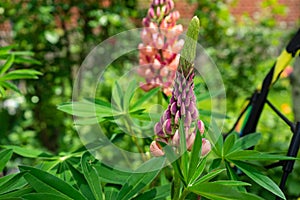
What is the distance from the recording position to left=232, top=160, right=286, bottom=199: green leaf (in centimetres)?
70

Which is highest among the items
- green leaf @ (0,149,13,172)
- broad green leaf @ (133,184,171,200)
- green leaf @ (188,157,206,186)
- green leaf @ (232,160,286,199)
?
green leaf @ (0,149,13,172)

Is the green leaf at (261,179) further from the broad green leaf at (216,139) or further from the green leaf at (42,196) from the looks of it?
the green leaf at (42,196)

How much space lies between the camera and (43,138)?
2.75 m

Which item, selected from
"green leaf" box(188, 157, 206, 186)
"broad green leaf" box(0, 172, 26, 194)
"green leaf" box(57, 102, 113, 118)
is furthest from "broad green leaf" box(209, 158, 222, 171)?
"broad green leaf" box(0, 172, 26, 194)

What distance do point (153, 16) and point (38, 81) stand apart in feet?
4.62

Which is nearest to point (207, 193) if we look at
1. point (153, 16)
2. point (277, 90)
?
point (153, 16)

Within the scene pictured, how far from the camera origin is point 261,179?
756mm

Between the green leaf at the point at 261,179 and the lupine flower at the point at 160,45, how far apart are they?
0.39 meters

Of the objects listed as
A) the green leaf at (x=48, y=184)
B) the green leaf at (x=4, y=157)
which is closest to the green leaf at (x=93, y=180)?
the green leaf at (x=48, y=184)

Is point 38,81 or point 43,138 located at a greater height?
point 38,81

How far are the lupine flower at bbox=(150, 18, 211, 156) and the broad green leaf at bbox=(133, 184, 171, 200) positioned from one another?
0.32 feet

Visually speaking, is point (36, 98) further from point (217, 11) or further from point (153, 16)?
point (153, 16)

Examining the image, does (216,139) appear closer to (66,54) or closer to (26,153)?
(26,153)

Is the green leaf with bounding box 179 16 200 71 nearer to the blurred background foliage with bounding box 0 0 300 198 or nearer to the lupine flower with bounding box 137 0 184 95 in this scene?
the lupine flower with bounding box 137 0 184 95
